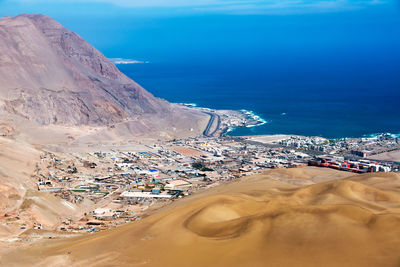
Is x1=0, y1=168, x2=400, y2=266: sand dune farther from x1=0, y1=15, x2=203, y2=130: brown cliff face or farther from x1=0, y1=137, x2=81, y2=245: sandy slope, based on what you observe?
x1=0, y1=15, x2=203, y2=130: brown cliff face

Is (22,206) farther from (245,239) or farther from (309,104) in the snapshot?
(309,104)

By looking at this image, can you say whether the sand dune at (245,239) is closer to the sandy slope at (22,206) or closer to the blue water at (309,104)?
the sandy slope at (22,206)

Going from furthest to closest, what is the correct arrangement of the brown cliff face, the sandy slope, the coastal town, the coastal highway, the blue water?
the blue water → the coastal highway → the brown cliff face → the coastal town → the sandy slope

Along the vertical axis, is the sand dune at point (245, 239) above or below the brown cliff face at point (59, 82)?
below

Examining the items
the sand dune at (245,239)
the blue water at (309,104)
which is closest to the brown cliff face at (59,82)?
the blue water at (309,104)

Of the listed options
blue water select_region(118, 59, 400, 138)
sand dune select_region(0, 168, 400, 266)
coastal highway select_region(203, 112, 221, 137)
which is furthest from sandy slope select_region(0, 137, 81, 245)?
blue water select_region(118, 59, 400, 138)

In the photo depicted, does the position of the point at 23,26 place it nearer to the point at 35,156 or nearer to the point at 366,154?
the point at 35,156
